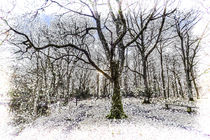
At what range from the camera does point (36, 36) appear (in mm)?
14469

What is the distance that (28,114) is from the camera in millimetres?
8281

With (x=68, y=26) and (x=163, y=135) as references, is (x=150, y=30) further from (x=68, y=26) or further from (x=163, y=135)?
(x=163, y=135)

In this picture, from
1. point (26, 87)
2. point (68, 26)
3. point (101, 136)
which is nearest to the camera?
point (101, 136)

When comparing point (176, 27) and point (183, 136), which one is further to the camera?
point (176, 27)

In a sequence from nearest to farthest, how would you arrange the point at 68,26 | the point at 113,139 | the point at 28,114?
the point at 113,139, the point at 28,114, the point at 68,26

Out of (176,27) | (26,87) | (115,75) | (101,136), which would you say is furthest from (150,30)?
(26,87)

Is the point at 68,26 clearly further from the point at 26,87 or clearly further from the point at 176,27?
the point at 176,27

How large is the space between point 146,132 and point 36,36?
1582 centimetres

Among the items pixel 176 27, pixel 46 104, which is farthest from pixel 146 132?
pixel 176 27

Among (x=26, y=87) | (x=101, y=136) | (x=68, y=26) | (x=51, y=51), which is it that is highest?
(x=68, y=26)

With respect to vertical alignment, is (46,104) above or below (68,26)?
below

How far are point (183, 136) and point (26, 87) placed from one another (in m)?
10.1

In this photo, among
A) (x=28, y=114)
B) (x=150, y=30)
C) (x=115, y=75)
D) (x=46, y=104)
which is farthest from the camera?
(x=150, y=30)

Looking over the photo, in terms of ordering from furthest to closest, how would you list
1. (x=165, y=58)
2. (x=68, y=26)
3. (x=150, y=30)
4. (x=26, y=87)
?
(x=165, y=58), (x=68, y=26), (x=150, y=30), (x=26, y=87)
